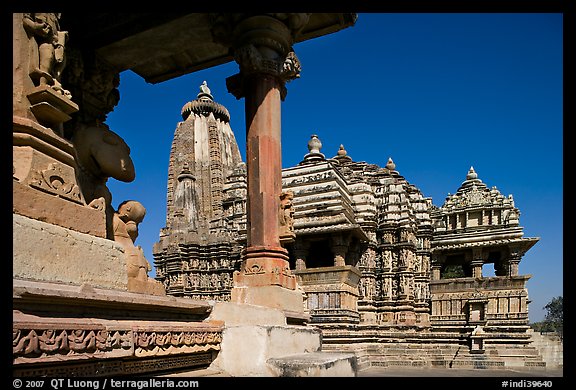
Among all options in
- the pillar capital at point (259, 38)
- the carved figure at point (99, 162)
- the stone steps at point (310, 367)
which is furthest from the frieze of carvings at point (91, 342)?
the pillar capital at point (259, 38)

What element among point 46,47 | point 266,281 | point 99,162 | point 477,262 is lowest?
point 477,262

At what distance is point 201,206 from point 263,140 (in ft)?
85.7

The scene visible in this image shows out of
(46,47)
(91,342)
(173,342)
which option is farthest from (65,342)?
(46,47)

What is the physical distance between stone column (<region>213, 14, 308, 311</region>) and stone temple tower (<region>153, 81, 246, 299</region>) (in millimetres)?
19279

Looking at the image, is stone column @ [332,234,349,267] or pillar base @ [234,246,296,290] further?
stone column @ [332,234,349,267]

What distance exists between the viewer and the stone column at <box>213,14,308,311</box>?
494 centimetres

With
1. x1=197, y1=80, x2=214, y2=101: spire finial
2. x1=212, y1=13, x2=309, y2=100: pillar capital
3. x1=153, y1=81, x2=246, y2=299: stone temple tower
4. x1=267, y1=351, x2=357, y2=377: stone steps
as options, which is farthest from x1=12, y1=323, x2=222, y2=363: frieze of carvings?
x1=197, y1=80, x2=214, y2=101: spire finial

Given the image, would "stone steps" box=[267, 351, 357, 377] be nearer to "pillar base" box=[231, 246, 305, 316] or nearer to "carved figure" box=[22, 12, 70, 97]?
"pillar base" box=[231, 246, 305, 316]

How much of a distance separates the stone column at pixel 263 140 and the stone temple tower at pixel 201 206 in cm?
1928

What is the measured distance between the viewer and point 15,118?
2896mm

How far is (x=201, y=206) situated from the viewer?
30844 millimetres

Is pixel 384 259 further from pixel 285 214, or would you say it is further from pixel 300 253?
pixel 285 214

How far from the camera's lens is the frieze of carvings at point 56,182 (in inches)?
112

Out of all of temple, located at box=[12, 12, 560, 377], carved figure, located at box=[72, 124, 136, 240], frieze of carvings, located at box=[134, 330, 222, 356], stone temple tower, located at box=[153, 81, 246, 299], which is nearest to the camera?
temple, located at box=[12, 12, 560, 377]
